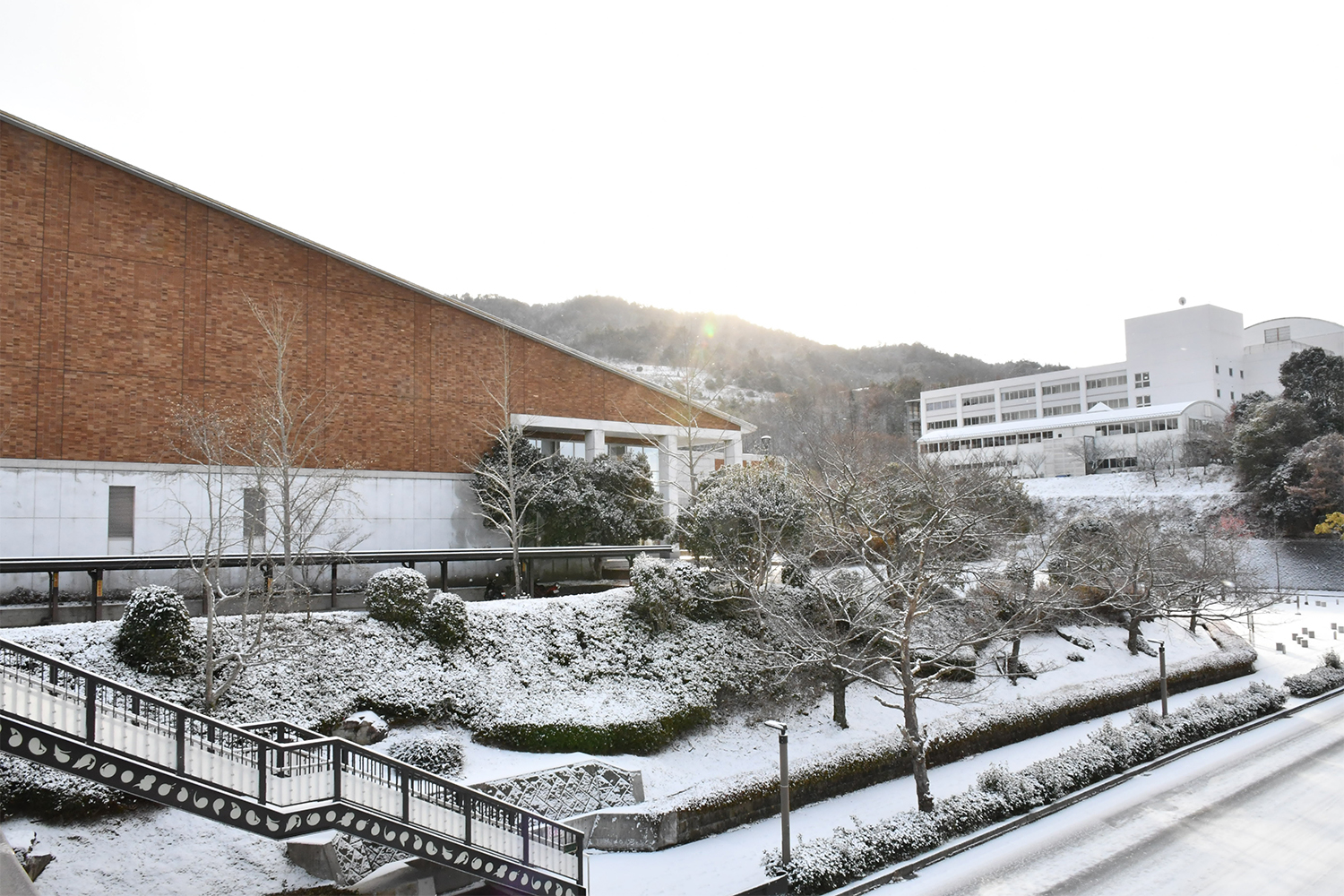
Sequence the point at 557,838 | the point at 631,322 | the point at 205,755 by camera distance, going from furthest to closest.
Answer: the point at 631,322, the point at 557,838, the point at 205,755

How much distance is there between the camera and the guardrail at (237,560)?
53.2 feet

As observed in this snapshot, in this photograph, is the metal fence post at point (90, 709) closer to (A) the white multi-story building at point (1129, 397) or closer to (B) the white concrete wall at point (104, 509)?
(B) the white concrete wall at point (104, 509)

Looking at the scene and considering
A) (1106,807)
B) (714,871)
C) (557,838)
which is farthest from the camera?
(1106,807)

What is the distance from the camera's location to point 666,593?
20.1 m

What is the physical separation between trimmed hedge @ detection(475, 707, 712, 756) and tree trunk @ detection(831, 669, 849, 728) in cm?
452

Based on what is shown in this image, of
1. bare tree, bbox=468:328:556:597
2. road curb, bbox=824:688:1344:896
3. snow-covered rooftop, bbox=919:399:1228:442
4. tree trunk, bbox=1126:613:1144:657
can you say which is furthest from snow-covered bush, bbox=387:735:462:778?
snow-covered rooftop, bbox=919:399:1228:442

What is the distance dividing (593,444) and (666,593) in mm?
13360

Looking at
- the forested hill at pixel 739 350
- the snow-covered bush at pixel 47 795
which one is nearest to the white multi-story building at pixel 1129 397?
the forested hill at pixel 739 350

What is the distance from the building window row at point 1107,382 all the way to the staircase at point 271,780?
8336 centimetres

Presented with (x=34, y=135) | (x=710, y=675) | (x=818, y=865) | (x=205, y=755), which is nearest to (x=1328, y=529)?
(x=710, y=675)

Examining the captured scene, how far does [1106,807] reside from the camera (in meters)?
15.5

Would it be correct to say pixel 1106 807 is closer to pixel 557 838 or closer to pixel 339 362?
pixel 557 838

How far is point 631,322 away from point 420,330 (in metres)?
125

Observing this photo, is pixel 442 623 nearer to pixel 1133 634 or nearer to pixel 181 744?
pixel 181 744
